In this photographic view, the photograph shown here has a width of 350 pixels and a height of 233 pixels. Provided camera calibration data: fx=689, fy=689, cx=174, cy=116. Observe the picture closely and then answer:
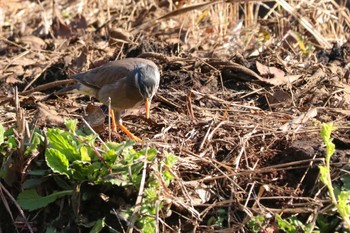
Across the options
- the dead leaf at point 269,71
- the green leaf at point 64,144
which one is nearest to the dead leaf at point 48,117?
the green leaf at point 64,144

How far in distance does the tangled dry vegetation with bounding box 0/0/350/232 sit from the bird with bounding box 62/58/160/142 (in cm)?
14

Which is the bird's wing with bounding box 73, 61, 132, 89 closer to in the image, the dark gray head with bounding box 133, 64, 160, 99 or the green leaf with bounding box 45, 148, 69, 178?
the dark gray head with bounding box 133, 64, 160, 99

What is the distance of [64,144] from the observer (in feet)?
14.3

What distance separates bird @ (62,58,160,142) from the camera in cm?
584

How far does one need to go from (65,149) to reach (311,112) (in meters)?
2.04

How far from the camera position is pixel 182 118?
5.48 meters

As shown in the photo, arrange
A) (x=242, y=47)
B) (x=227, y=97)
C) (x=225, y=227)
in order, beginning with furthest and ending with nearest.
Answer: (x=242, y=47), (x=227, y=97), (x=225, y=227)

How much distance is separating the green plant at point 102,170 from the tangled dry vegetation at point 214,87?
155mm

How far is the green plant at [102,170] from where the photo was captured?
13.5 feet

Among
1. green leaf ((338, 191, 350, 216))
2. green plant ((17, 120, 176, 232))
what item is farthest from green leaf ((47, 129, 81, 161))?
green leaf ((338, 191, 350, 216))

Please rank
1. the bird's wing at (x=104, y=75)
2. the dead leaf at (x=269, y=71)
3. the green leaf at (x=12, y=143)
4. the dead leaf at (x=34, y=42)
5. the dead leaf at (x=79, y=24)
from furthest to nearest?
the dead leaf at (x=79, y=24)
the dead leaf at (x=34, y=42)
the dead leaf at (x=269, y=71)
the bird's wing at (x=104, y=75)
the green leaf at (x=12, y=143)

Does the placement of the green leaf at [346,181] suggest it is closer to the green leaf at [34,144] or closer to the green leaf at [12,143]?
the green leaf at [34,144]

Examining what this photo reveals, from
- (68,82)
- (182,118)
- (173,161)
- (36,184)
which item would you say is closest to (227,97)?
(182,118)

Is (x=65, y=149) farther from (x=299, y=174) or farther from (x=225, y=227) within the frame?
(x=299, y=174)
